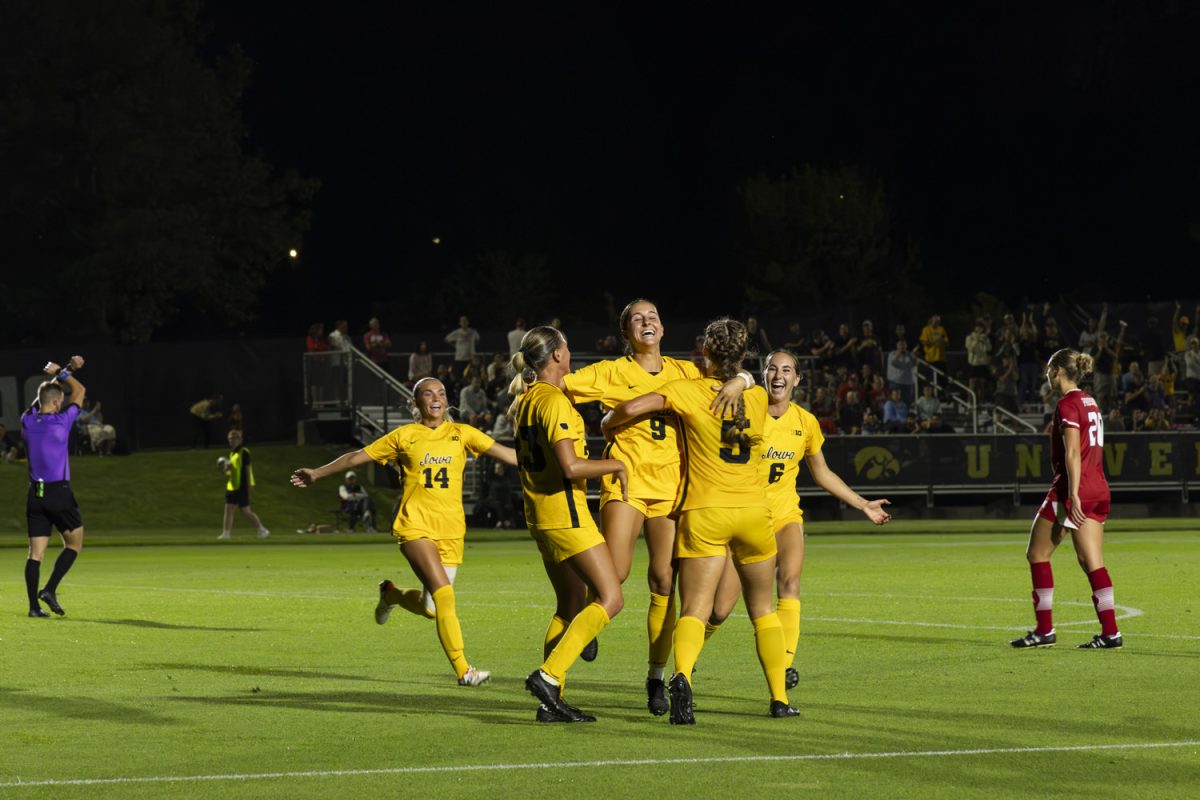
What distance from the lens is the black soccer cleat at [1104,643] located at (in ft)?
44.9

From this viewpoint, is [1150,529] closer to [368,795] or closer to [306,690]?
[306,690]

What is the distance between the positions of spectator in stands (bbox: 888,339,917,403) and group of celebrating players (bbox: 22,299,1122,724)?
26.4 m

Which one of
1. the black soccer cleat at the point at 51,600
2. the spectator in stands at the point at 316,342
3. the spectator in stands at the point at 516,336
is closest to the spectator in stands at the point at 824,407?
the spectator in stands at the point at 516,336

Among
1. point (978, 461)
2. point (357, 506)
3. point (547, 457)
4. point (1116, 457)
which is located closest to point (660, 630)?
point (547, 457)

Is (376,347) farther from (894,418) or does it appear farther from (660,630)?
(660,630)

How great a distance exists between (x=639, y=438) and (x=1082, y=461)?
13.7 ft

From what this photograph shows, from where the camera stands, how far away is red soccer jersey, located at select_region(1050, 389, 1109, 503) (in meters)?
13.6

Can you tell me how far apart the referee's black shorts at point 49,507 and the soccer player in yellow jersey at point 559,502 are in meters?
8.47

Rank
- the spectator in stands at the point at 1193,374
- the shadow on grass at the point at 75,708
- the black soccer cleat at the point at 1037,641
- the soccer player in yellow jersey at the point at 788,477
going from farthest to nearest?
1. the spectator in stands at the point at 1193,374
2. the black soccer cleat at the point at 1037,641
3. the soccer player in yellow jersey at the point at 788,477
4. the shadow on grass at the point at 75,708

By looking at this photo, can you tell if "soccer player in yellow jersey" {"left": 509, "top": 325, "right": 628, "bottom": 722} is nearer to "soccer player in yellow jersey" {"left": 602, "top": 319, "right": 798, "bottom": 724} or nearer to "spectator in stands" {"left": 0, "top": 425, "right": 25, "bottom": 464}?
"soccer player in yellow jersey" {"left": 602, "top": 319, "right": 798, "bottom": 724}

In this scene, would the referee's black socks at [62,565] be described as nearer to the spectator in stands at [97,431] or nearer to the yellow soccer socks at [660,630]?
the yellow soccer socks at [660,630]

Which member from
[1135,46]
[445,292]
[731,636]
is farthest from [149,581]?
[445,292]

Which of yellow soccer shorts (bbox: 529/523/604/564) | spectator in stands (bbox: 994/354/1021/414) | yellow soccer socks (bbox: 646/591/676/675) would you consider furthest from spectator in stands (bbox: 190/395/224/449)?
yellow soccer shorts (bbox: 529/523/604/564)

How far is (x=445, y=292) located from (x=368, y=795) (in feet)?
Answer: 250
